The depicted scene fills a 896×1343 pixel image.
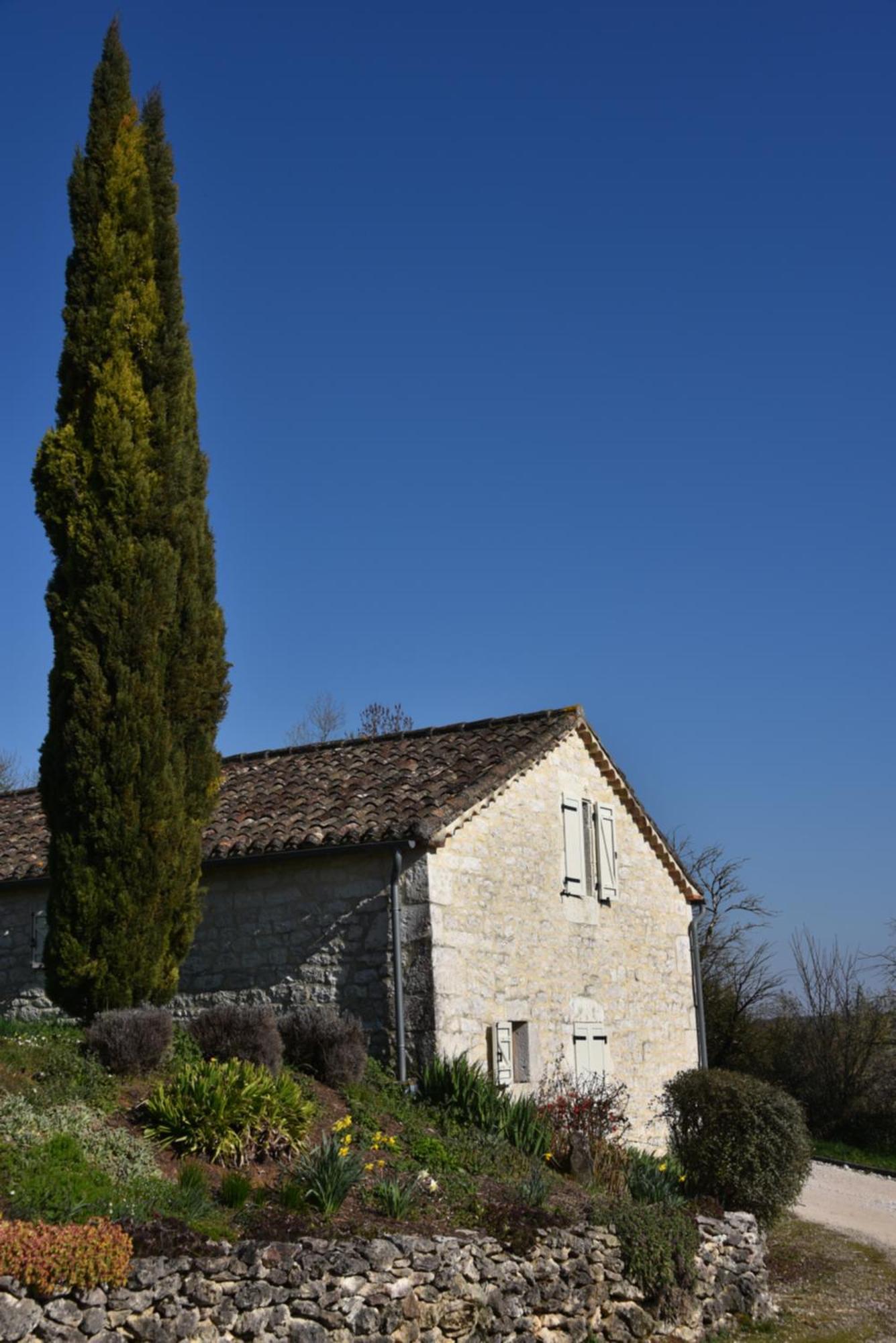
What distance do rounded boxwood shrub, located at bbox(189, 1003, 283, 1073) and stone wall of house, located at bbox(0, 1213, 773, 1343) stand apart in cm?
277

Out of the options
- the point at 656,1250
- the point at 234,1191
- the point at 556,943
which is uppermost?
the point at 556,943

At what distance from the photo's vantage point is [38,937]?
1634 centimetres

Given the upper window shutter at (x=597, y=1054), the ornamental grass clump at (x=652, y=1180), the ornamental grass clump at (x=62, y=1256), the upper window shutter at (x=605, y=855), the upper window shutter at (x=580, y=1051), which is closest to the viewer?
the ornamental grass clump at (x=62, y=1256)

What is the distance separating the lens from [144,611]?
12.6 meters

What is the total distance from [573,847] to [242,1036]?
622 centimetres

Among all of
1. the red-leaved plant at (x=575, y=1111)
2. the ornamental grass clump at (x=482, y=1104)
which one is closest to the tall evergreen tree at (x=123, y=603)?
the ornamental grass clump at (x=482, y=1104)

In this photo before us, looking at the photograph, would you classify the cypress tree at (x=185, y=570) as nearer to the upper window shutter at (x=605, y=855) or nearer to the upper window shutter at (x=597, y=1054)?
the upper window shutter at (x=597, y=1054)

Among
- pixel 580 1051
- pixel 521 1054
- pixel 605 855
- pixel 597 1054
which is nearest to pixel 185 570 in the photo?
pixel 521 1054

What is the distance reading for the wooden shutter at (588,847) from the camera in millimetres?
16734

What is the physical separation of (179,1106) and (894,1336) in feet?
20.0

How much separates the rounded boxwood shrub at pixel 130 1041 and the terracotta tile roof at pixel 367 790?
360 cm

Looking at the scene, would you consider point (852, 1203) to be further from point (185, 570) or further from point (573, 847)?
point (185, 570)

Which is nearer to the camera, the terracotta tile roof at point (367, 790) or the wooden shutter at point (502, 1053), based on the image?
the wooden shutter at point (502, 1053)

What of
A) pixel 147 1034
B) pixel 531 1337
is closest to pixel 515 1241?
pixel 531 1337
